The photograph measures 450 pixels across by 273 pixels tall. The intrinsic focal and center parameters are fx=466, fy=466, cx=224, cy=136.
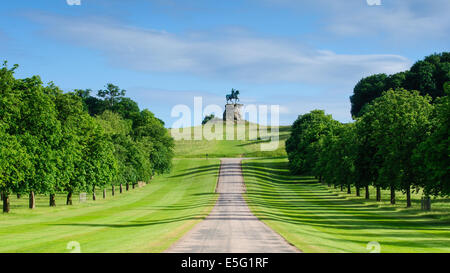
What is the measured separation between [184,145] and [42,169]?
141 meters

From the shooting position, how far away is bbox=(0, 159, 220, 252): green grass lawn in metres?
26.2

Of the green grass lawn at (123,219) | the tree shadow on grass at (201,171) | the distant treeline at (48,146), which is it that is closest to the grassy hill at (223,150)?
the green grass lawn at (123,219)

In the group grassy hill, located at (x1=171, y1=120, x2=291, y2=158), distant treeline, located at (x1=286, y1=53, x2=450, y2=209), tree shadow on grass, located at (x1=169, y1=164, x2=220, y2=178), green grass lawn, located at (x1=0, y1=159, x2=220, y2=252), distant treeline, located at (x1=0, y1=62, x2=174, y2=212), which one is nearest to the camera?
green grass lawn, located at (x1=0, y1=159, x2=220, y2=252)

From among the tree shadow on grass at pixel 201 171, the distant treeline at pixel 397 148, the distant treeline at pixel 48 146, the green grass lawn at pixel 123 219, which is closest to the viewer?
the green grass lawn at pixel 123 219

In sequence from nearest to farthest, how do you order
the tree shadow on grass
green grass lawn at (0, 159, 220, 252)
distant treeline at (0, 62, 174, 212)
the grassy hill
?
green grass lawn at (0, 159, 220, 252) → distant treeline at (0, 62, 174, 212) → the tree shadow on grass → the grassy hill

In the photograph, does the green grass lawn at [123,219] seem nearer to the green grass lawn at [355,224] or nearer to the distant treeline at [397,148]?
the green grass lawn at [355,224]

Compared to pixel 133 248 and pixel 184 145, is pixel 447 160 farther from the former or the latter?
pixel 184 145

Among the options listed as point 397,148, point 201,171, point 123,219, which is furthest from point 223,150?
point 123,219

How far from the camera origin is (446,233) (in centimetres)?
3425

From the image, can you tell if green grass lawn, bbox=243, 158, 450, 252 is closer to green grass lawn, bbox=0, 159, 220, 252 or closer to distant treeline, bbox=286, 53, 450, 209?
distant treeline, bbox=286, 53, 450, 209

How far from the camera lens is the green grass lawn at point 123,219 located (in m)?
26.2

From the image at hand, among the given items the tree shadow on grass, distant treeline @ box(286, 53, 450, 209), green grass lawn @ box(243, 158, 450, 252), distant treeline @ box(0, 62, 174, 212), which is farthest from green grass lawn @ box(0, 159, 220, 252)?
distant treeline @ box(286, 53, 450, 209)
